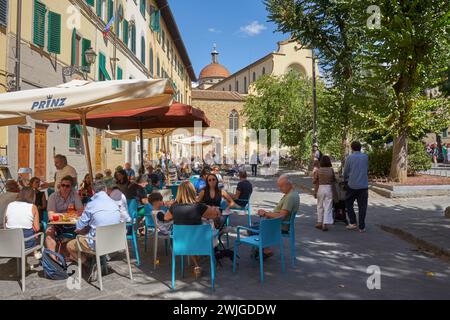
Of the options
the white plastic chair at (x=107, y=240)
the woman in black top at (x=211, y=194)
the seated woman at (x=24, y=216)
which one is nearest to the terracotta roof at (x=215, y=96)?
the woman in black top at (x=211, y=194)

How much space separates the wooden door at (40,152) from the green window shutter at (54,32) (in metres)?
2.68

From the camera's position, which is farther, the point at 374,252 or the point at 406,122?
the point at 406,122

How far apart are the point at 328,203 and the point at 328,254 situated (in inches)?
79.9

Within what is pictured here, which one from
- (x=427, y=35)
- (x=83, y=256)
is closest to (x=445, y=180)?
(x=427, y=35)

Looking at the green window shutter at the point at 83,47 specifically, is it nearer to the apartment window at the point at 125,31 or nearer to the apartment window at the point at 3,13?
the apartment window at the point at 3,13

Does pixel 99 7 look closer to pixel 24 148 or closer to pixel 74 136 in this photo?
pixel 74 136

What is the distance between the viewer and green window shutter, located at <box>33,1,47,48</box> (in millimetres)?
12478

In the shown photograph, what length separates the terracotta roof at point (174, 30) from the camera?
3188 centimetres

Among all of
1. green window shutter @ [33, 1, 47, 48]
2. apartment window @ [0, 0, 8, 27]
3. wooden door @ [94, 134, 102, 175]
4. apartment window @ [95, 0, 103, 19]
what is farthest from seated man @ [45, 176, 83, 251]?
apartment window @ [95, 0, 103, 19]

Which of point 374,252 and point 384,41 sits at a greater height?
point 384,41

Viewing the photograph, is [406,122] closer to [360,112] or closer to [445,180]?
[360,112]

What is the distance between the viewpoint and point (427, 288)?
4867mm

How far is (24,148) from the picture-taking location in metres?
12.1

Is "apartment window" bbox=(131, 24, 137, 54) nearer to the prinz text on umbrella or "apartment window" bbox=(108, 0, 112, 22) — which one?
"apartment window" bbox=(108, 0, 112, 22)
